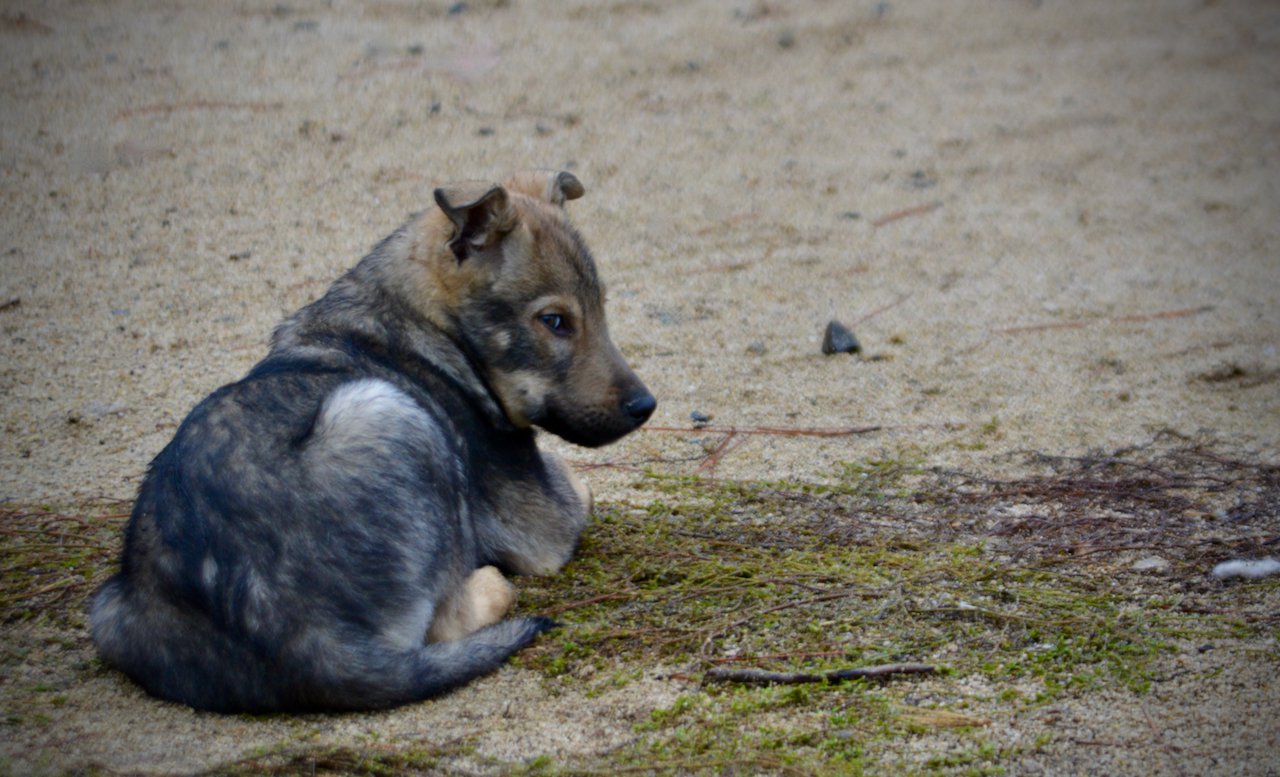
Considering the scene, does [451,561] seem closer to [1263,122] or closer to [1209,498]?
[1209,498]

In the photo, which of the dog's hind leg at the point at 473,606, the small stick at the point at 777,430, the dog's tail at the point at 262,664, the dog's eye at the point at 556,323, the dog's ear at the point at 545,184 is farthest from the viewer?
→ the small stick at the point at 777,430

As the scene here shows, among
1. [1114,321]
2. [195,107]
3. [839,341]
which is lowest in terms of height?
[1114,321]

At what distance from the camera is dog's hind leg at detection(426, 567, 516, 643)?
437 centimetres

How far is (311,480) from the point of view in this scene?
4.05m

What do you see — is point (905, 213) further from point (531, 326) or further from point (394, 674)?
point (394, 674)

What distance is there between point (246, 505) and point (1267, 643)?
134 inches

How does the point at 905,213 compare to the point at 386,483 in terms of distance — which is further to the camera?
the point at 905,213

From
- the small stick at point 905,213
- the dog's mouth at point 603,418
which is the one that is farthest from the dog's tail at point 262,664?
the small stick at point 905,213

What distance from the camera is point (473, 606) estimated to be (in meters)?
4.54

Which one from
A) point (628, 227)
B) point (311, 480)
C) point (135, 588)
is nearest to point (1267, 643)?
point (311, 480)

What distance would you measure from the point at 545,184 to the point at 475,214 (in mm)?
865

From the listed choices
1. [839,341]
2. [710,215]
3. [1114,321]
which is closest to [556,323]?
[839,341]

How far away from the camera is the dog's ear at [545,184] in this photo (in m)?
5.63

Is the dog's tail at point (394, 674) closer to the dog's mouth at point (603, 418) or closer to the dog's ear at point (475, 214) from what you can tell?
the dog's mouth at point (603, 418)
